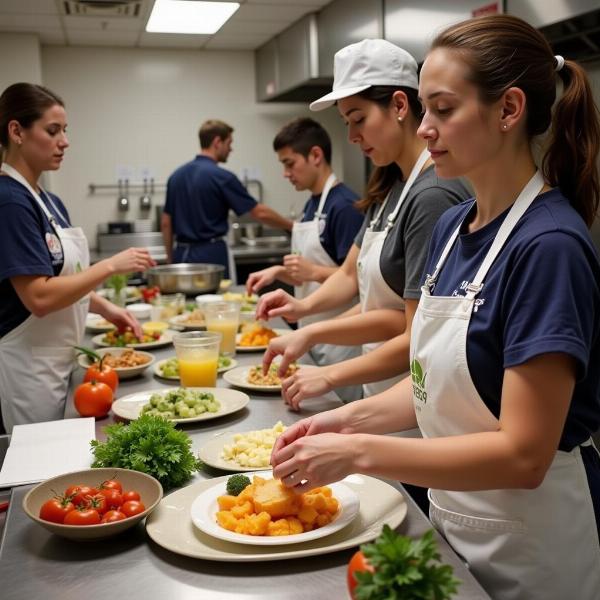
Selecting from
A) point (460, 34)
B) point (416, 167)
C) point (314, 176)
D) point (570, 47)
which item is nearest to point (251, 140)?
point (314, 176)

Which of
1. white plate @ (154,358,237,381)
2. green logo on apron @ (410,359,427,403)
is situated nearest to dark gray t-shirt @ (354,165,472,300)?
green logo on apron @ (410,359,427,403)

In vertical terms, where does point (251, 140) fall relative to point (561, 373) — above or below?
above

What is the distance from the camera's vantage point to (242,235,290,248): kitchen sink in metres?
6.29

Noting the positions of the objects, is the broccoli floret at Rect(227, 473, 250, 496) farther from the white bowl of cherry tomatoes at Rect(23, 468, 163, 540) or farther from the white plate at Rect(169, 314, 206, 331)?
the white plate at Rect(169, 314, 206, 331)

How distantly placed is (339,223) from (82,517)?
7.67 feet

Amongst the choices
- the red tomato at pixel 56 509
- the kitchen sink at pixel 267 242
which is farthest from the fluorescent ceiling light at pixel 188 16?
the red tomato at pixel 56 509

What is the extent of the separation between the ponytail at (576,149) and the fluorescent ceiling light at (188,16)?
419 cm

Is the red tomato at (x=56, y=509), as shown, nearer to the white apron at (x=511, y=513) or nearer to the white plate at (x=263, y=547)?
the white plate at (x=263, y=547)

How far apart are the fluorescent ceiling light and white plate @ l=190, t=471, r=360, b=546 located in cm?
434

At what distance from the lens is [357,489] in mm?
1394

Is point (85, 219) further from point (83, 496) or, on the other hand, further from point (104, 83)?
point (83, 496)

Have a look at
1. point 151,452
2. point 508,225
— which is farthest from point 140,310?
point 508,225

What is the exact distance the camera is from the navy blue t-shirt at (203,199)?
5.21 m

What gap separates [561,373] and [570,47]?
246 centimetres
